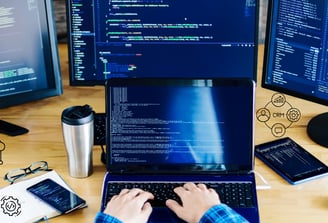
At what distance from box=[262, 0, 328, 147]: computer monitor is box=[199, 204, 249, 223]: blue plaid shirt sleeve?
1.53ft

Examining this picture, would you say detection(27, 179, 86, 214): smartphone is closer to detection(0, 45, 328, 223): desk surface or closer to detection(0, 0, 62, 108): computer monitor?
detection(0, 45, 328, 223): desk surface

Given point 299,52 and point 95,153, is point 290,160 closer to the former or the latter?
point 299,52

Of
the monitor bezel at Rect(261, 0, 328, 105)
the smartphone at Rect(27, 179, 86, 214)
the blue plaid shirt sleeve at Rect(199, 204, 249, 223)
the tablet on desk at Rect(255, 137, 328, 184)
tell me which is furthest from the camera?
the monitor bezel at Rect(261, 0, 328, 105)

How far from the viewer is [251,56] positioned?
181 centimetres

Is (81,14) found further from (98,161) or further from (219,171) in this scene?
(219,171)

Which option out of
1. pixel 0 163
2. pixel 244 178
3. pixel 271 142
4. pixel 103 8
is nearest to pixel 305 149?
pixel 271 142

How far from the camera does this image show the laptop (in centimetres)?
154

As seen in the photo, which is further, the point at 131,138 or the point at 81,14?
the point at 81,14

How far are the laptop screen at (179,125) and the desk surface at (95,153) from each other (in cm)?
9

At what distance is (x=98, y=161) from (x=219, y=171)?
1.11 feet

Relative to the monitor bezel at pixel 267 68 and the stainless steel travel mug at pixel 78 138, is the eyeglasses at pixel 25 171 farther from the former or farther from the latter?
the monitor bezel at pixel 267 68

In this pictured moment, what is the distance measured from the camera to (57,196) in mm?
1525

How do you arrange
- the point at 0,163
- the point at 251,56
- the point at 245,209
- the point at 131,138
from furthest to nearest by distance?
the point at 251,56 → the point at 0,163 → the point at 131,138 → the point at 245,209

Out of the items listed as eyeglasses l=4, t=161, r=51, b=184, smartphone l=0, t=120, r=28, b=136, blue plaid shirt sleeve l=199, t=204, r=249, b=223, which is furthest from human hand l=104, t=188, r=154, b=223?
smartphone l=0, t=120, r=28, b=136
